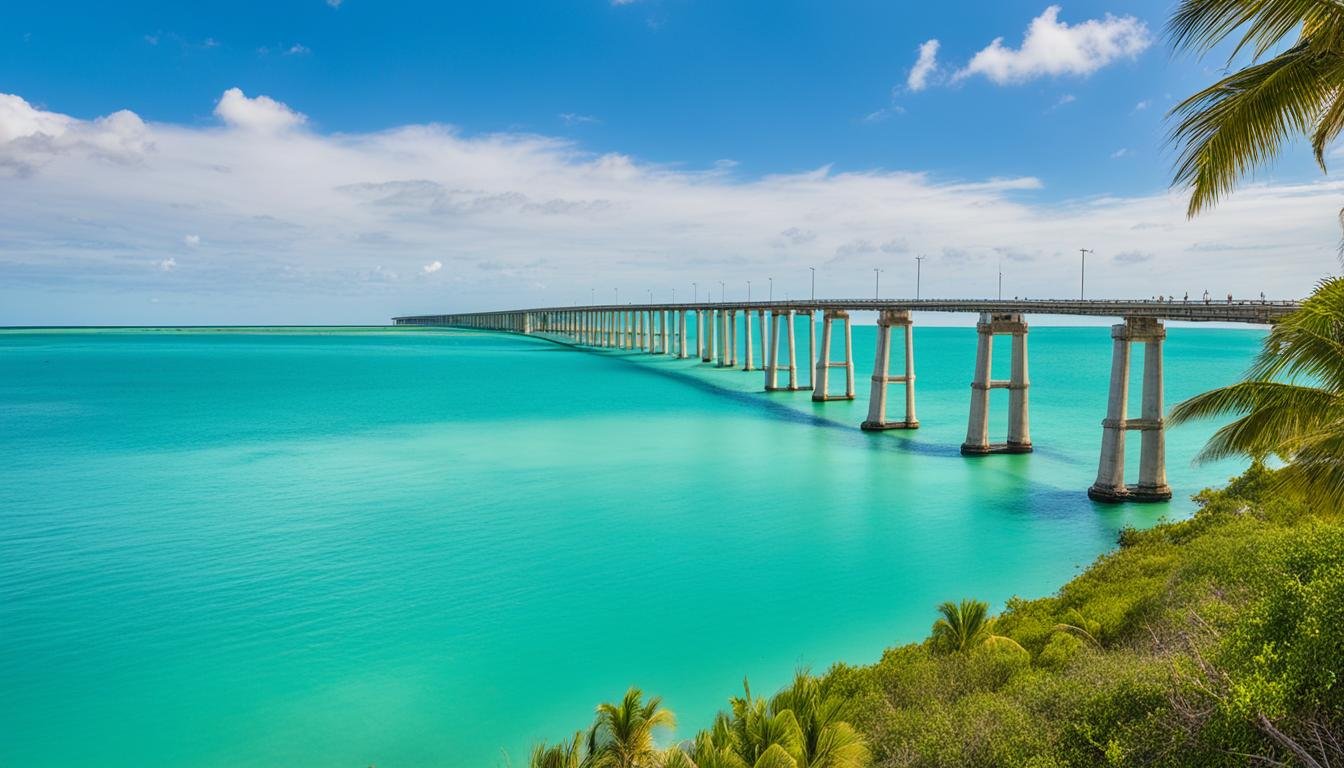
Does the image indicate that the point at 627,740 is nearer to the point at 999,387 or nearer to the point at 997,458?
the point at 997,458

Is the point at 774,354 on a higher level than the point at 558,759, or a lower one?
higher

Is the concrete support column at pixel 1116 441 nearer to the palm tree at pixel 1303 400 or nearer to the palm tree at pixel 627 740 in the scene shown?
the palm tree at pixel 1303 400

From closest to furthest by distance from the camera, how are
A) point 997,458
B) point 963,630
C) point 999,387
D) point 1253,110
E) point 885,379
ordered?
1. point 1253,110
2. point 963,630
3. point 997,458
4. point 999,387
5. point 885,379

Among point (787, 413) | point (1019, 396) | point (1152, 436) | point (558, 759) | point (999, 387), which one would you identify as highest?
point (999, 387)

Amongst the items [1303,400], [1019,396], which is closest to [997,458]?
[1019,396]

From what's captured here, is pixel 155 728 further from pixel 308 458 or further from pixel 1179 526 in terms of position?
pixel 308 458

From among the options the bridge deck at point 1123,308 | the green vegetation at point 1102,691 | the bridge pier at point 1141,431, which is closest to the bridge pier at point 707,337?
the bridge deck at point 1123,308

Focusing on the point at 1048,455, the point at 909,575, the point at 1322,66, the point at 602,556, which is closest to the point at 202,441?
the point at 602,556

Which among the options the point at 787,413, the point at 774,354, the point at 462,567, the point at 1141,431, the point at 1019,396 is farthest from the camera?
the point at 774,354
